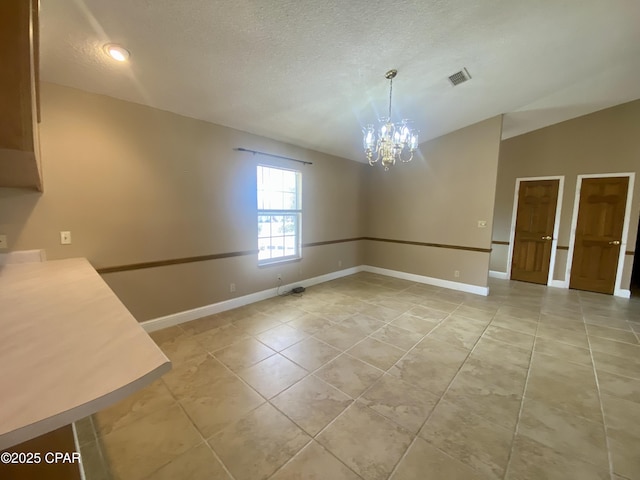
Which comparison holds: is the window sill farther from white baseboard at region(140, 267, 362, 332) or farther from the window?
white baseboard at region(140, 267, 362, 332)

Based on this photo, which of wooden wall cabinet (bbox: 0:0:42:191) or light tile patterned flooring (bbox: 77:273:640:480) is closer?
wooden wall cabinet (bbox: 0:0:42:191)

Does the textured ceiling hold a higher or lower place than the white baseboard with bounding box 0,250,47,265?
higher

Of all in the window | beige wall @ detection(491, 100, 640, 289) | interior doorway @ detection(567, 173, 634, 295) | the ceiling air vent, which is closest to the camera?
the ceiling air vent

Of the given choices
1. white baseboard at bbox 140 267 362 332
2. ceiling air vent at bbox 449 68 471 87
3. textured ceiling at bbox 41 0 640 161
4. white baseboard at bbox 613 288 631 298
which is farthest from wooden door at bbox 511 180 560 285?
white baseboard at bbox 140 267 362 332

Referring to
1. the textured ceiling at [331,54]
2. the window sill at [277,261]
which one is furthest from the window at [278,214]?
the textured ceiling at [331,54]

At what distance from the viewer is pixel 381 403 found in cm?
196

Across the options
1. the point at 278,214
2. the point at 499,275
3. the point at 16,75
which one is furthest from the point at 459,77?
the point at 499,275

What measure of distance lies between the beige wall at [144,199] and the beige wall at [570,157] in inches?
174

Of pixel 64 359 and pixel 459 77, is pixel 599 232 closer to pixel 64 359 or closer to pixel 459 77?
pixel 459 77

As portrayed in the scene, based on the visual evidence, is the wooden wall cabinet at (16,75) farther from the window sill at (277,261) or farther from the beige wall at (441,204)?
the beige wall at (441,204)

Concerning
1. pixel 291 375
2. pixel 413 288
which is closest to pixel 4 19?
pixel 291 375

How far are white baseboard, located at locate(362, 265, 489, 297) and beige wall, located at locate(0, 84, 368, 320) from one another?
2.52 meters

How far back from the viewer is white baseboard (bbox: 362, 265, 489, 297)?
4.55 metres

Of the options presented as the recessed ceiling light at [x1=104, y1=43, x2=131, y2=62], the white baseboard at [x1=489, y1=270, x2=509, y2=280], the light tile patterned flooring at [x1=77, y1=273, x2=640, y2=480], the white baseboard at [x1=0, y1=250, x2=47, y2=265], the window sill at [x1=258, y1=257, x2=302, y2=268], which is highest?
the recessed ceiling light at [x1=104, y1=43, x2=131, y2=62]
